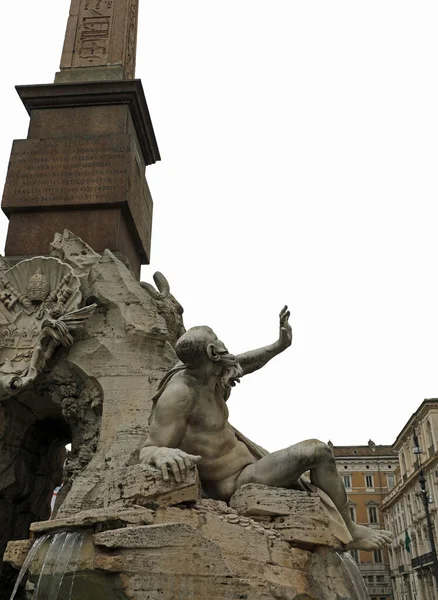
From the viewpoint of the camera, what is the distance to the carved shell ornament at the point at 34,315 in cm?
617

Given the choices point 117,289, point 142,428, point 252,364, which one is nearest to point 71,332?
point 117,289

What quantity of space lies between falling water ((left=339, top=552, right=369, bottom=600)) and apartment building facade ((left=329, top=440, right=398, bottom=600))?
141 ft

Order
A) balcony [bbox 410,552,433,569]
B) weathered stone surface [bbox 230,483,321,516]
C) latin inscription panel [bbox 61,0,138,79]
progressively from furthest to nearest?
1. balcony [bbox 410,552,433,569]
2. latin inscription panel [bbox 61,0,138,79]
3. weathered stone surface [bbox 230,483,321,516]

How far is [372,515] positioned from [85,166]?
4735cm

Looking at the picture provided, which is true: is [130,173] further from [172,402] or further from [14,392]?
[172,402]

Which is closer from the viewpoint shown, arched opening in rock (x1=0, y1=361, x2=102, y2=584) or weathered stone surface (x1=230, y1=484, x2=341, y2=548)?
weathered stone surface (x1=230, y1=484, x2=341, y2=548)

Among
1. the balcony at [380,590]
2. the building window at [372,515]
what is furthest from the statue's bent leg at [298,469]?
the building window at [372,515]

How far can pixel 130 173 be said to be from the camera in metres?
7.55

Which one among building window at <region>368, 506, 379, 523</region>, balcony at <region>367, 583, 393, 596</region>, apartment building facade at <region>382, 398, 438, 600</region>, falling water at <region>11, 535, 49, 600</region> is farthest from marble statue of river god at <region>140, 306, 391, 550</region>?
building window at <region>368, 506, 379, 523</region>

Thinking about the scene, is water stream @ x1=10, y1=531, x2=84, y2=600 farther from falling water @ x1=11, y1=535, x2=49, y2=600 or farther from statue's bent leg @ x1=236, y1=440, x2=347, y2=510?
statue's bent leg @ x1=236, y1=440, x2=347, y2=510

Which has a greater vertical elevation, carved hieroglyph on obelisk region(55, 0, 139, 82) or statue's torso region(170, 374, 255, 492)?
carved hieroglyph on obelisk region(55, 0, 139, 82)

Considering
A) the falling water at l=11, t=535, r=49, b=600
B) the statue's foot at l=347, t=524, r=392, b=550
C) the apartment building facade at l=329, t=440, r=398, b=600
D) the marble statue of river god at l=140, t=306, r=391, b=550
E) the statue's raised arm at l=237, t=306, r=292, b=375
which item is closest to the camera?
the falling water at l=11, t=535, r=49, b=600

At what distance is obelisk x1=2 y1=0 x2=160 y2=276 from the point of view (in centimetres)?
739

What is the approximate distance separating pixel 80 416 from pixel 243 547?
2838mm
